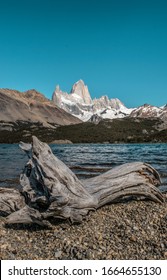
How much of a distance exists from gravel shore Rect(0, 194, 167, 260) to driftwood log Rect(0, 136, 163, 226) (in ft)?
1.47

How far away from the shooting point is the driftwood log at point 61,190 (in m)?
10.9

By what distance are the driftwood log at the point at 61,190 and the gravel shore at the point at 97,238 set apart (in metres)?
0.45

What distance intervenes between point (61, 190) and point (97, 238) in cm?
227

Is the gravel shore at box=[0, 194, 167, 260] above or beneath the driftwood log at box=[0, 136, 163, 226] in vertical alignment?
beneath

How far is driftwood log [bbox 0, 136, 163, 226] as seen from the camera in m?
10.9

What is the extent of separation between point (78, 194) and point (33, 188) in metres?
2.05

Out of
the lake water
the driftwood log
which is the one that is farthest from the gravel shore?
the lake water

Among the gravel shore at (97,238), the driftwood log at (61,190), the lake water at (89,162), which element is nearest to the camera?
the gravel shore at (97,238)

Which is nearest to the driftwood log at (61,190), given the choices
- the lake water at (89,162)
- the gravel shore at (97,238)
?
the gravel shore at (97,238)

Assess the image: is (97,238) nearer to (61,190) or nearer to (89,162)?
(61,190)

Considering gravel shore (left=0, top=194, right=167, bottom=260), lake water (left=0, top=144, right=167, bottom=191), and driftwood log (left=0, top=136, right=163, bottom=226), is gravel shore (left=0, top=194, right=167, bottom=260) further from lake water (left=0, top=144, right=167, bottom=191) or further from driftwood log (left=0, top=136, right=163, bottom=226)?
lake water (left=0, top=144, right=167, bottom=191)

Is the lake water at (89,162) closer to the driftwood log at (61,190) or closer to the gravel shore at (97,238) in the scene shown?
the driftwood log at (61,190)
